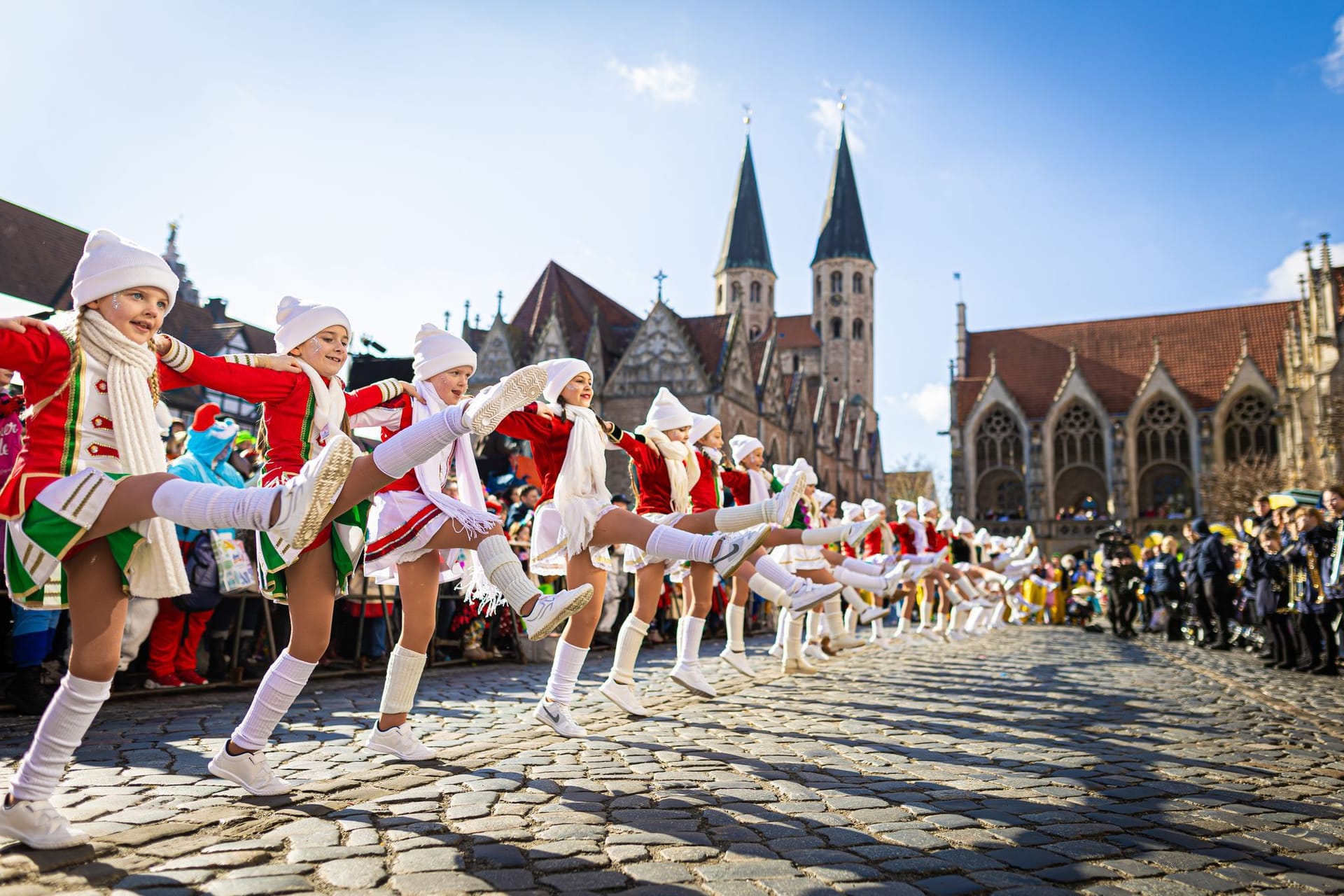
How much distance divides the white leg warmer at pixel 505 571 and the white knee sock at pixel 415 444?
3.32 feet

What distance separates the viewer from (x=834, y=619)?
9.48 m

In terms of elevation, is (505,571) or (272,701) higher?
(505,571)

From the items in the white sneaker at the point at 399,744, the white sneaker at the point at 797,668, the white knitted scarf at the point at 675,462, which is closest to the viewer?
the white sneaker at the point at 399,744

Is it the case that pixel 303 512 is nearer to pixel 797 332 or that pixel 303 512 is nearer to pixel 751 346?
pixel 751 346

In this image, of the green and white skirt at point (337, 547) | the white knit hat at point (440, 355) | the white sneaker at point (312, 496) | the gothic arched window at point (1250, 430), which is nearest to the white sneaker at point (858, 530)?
the white knit hat at point (440, 355)

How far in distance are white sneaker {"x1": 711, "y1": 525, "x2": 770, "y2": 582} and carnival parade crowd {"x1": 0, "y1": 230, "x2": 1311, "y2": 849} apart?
0.04ft

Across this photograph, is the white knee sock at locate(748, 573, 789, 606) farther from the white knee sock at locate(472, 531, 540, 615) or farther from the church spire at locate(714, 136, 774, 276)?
the church spire at locate(714, 136, 774, 276)

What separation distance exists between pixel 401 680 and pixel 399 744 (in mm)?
290

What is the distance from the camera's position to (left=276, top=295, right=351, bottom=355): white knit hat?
4031mm

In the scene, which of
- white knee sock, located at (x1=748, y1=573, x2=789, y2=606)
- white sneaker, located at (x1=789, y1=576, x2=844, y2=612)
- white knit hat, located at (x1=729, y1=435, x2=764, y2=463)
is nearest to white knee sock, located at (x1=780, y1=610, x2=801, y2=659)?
white knee sock, located at (x1=748, y1=573, x2=789, y2=606)

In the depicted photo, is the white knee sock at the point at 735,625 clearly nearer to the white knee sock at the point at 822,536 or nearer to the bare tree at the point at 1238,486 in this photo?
the white knee sock at the point at 822,536

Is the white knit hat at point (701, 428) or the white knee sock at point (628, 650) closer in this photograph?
the white knee sock at point (628, 650)

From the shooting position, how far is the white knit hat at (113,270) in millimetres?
3223

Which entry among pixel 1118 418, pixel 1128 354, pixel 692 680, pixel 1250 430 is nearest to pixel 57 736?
pixel 692 680
